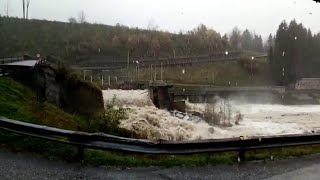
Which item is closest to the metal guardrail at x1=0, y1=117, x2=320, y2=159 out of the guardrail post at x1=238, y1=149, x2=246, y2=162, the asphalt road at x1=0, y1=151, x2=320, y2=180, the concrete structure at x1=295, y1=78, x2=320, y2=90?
the guardrail post at x1=238, y1=149, x2=246, y2=162

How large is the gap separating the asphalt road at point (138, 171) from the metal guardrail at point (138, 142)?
16.4 inches

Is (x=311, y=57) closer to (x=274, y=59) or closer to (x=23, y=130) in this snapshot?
(x=274, y=59)

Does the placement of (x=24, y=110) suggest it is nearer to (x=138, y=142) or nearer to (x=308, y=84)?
(x=138, y=142)

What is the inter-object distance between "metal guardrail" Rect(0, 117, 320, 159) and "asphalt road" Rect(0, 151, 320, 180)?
1.37ft

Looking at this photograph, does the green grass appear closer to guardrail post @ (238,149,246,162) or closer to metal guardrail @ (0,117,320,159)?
metal guardrail @ (0,117,320,159)

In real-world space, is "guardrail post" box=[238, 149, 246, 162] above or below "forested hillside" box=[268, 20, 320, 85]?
below

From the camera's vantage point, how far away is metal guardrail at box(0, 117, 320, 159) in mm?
9289

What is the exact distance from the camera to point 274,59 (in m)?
119

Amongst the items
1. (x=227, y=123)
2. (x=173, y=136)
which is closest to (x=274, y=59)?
(x=227, y=123)

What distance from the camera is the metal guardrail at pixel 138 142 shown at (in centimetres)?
929

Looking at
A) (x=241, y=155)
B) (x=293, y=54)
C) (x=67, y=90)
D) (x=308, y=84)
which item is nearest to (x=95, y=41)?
(x=293, y=54)

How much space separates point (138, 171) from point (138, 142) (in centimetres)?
70

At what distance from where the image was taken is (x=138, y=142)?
9320 mm

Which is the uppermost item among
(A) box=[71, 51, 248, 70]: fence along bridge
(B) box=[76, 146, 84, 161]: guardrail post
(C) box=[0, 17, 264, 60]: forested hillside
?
(C) box=[0, 17, 264, 60]: forested hillside
